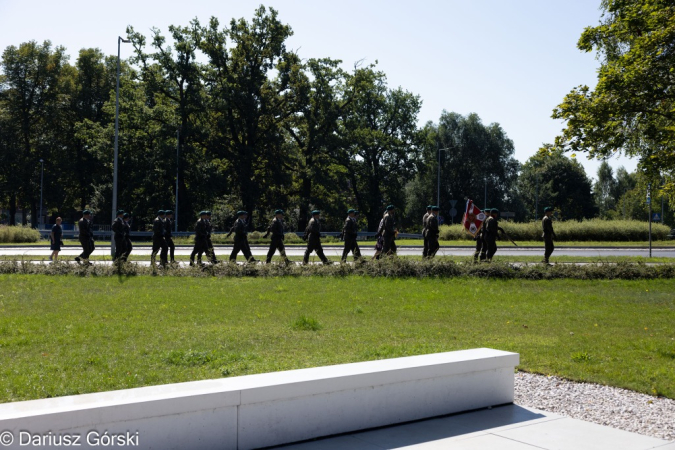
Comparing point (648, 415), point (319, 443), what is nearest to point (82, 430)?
point (319, 443)

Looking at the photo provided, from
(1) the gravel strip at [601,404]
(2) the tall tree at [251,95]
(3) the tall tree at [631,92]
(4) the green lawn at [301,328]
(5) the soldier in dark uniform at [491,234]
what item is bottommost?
(1) the gravel strip at [601,404]

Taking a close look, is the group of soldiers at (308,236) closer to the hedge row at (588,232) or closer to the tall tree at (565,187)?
the hedge row at (588,232)

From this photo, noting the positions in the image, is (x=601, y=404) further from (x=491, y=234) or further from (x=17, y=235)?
(x=17, y=235)

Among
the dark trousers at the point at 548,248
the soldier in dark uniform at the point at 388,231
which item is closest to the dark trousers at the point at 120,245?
the soldier in dark uniform at the point at 388,231

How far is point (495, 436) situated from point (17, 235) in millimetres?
43623

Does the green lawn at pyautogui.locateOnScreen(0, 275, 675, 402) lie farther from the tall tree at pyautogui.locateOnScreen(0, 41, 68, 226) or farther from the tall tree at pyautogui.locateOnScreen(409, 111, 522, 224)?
the tall tree at pyautogui.locateOnScreen(409, 111, 522, 224)

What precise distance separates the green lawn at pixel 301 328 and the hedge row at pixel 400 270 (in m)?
1.15

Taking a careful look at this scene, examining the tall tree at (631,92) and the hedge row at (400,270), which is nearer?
the tall tree at (631,92)

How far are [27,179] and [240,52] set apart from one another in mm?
25350

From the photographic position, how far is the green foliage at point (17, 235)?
42750 mm

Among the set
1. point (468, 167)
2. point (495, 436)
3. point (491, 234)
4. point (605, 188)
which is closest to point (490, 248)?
point (491, 234)

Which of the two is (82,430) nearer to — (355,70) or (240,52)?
(240,52)

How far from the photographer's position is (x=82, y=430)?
4215mm

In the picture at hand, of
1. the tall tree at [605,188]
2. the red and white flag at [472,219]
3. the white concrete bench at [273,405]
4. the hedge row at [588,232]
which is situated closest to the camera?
the white concrete bench at [273,405]
